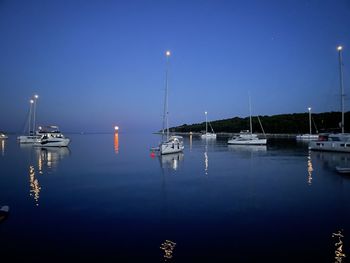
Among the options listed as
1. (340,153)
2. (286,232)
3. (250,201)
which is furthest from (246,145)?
(286,232)

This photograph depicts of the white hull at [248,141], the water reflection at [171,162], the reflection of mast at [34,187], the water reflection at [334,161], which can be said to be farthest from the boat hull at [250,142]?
the reflection of mast at [34,187]

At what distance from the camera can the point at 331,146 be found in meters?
57.1

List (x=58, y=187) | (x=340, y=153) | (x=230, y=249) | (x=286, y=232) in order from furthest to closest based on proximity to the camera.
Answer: (x=340, y=153) < (x=58, y=187) < (x=286, y=232) < (x=230, y=249)

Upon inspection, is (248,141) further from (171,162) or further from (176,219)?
(176,219)

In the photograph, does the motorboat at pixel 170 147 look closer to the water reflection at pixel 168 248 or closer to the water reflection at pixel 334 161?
the water reflection at pixel 334 161

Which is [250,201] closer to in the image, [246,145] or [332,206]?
[332,206]

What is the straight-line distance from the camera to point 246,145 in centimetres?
8662

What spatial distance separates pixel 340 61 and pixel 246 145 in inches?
1480

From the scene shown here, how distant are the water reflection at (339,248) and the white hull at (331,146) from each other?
155ft

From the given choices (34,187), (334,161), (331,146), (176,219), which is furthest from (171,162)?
(331,146)

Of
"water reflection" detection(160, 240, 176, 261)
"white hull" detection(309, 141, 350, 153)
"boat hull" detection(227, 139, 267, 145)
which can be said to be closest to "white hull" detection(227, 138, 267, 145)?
"boat hull" detection(227, 139, 267, 145)

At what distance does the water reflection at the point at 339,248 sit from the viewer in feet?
34.7

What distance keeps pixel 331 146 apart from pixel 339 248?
170 feet

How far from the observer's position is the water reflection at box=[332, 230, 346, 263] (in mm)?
10562
